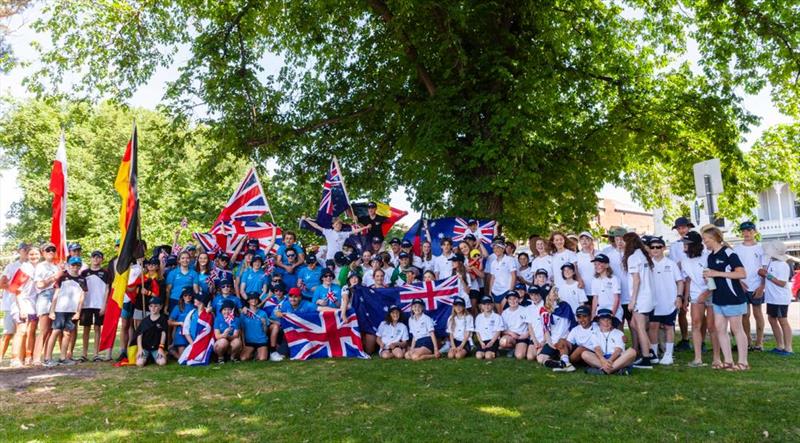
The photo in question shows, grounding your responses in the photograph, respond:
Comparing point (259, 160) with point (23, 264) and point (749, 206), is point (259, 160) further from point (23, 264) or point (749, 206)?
point (749, 206)

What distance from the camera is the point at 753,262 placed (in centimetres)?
981

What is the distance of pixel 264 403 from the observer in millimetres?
6867

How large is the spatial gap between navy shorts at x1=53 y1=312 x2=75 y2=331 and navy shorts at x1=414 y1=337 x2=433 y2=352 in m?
6.49

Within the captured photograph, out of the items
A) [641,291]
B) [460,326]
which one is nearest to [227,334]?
[460,326]

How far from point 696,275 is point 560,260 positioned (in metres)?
2.23

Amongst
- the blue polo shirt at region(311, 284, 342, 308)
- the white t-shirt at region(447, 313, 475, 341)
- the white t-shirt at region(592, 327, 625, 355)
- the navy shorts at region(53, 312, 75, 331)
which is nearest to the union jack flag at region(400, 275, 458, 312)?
the white t-shirt at region(447, 313, 475, 341)

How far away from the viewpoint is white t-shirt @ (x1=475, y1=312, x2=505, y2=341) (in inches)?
392

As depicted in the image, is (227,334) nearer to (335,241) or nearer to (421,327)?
(335,241)

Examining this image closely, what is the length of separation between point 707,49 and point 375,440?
1390cm

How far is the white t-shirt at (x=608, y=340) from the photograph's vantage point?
26.8 feet

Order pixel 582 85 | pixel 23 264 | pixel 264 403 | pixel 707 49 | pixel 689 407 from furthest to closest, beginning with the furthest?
pixel 582 85 < pixel 707 49 < pixel 23 264 < pixel 264 403 < pixel 689 407

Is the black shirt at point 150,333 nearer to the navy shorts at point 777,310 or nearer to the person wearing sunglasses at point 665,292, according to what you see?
the person wearing sunglasses at point 665,292

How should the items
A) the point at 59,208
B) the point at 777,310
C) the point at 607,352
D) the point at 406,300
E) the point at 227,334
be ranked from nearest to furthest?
the point at 607,352 → the point at 777,310 → the point at 227,334 → the point at 406,300 → the point at 59,208

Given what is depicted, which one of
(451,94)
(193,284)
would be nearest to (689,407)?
(193,284)
